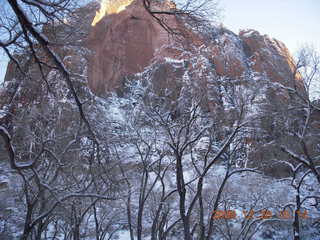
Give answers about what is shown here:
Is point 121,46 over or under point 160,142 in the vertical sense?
over

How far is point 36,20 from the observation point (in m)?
4.65

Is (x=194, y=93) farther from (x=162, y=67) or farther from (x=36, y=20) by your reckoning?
(x=162, y=67)

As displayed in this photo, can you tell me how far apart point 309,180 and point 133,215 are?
1224 cm

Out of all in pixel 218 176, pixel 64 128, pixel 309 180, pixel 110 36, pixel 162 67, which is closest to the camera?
pixel 64 128

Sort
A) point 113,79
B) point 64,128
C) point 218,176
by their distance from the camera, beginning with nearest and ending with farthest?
1. point 64,128
2. point 218,176
3. point 113,79

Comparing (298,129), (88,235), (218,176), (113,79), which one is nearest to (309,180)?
(218,176)

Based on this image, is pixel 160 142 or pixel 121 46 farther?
pixel 121 46

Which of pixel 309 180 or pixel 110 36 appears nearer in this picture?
pixel 309 180

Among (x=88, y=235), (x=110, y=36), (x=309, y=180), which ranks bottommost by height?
(x=88, y=235)

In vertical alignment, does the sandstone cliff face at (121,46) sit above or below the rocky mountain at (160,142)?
above

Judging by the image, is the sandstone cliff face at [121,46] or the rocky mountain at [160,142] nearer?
the rocky mountain at [160,142]

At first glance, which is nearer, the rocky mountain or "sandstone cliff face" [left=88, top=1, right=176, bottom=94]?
the rocky mountain

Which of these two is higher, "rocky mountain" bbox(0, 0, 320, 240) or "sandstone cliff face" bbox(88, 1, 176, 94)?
"sandstone cliff face" bbox(88, 1, 176, 94)

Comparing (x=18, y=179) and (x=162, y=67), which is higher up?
(x=162, y=67)
